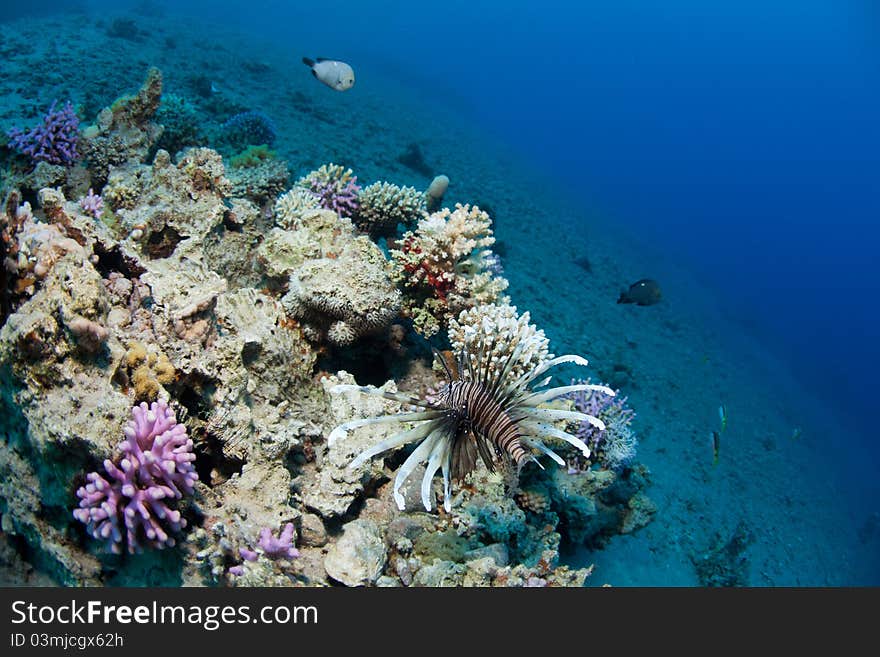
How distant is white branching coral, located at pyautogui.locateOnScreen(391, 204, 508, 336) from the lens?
4.43m

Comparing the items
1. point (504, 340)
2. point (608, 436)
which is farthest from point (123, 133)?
point (608, 436)

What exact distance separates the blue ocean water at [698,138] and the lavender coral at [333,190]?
16.6 ft

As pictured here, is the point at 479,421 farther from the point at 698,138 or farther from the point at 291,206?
the point at 698,138

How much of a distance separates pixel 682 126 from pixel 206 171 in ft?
366

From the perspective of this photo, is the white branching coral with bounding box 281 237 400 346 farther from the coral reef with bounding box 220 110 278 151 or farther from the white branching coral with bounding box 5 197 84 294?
the coral reef with bounding box 220 110 278 151

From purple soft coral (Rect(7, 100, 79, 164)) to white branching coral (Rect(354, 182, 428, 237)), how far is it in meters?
3.51

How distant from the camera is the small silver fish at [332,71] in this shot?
764 centimetres

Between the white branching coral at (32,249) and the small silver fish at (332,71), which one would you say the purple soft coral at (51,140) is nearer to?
the small silver fish at (332,71)

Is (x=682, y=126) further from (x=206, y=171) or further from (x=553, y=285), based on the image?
(x=206, y=171)

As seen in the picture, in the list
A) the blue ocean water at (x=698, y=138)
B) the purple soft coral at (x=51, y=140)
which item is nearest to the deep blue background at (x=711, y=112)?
the blue ocean water at (x=698, y=138)

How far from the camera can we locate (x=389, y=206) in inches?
226

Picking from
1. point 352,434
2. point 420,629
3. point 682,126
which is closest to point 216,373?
point 352,434

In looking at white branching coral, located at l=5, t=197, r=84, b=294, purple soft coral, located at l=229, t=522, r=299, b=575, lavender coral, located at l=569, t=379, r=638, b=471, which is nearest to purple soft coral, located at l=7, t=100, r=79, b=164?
white branching coral, located at l=5, t=197, r=84, b=294

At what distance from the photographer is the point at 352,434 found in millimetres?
3445
